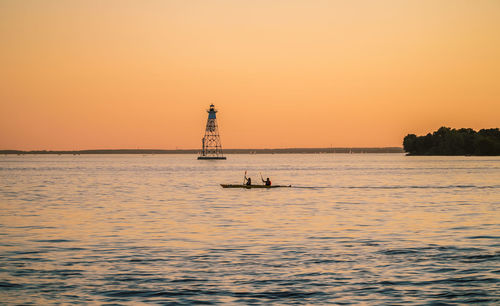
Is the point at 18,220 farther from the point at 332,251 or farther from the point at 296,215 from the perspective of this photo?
the point at 332,251

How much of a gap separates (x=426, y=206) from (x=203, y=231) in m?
26.6

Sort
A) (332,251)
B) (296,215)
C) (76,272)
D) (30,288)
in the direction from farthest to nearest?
(296,215), (332,251), (76,272), (30,288)

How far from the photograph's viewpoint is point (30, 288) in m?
23.3

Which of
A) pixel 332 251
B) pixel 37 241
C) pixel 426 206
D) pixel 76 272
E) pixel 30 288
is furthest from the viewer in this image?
pixel 426 206

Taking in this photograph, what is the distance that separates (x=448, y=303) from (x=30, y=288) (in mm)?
14168

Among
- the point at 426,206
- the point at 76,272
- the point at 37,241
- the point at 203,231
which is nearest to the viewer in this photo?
the point at 76,272

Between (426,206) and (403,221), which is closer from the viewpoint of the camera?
(403,221)

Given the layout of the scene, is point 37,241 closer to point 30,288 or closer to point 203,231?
point 203,231

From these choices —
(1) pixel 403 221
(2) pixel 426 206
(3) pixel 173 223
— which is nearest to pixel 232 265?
(3) pixel 173 223

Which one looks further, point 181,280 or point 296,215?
point 296,215

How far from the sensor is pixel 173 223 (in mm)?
45094

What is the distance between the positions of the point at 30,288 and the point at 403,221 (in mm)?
29085

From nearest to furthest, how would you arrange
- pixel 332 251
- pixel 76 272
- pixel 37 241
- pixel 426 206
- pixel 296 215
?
pixel 76 272, pixel 332 251, pixel 37 241, pixel 296 215, pixel 426 206

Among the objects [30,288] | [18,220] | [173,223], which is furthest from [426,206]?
[30,288]
